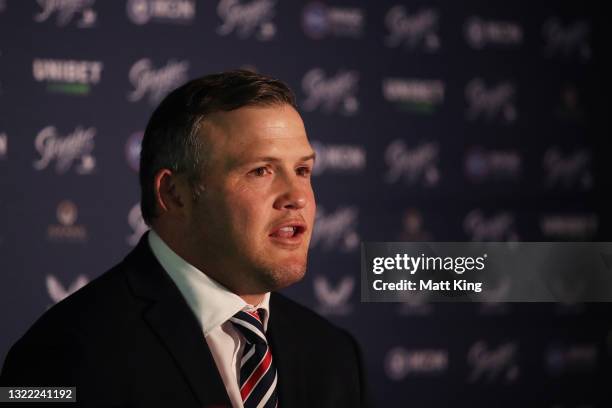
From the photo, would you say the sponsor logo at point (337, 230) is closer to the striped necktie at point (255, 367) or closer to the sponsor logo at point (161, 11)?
the sponsor logo at point (161, 11)

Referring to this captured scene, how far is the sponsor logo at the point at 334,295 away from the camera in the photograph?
4.15 meters

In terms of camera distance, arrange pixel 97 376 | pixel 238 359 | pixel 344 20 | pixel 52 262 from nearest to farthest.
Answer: pixel 97 376
pixel 238 359
pixel 52 262
pixel 344 20

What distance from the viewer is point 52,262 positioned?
370 cm

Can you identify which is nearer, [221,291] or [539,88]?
[221,291]

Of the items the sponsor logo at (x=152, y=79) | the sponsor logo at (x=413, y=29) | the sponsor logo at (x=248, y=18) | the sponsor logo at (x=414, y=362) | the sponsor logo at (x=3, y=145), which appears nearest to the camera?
the sponsor logo at (x=3, y=145)

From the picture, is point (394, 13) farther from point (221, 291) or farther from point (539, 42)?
point (221, 291)

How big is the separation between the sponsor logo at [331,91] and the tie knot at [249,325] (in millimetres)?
2878

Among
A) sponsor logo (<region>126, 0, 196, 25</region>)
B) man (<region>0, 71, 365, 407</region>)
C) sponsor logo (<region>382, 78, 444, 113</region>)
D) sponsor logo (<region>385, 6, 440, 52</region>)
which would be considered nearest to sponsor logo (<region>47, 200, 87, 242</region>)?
sponsor logo (<region>126, 0, 196, 25</region>)

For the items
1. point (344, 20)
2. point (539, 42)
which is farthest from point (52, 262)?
point (539, 42)

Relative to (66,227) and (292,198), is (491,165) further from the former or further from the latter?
(292,198)

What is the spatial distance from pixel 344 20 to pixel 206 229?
10.3 feet

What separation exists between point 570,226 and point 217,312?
371 centimetres

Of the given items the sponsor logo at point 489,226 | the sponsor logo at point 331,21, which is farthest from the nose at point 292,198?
the sponsor logo at point 489,226

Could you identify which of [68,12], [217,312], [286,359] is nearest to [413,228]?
[68,12]
